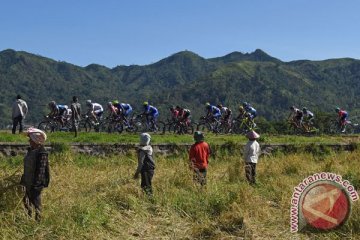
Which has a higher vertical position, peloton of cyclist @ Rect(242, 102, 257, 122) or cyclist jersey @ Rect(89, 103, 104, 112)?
peloton of cyclist @ Rect(242, 102, 257, 122)

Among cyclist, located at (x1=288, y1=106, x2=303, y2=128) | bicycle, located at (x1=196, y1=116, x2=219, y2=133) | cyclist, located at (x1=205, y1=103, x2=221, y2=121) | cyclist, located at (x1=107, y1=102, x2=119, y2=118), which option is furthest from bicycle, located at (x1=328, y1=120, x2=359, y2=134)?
cyclist, located at (x1=107, y1=102, x2=119, y2=118)

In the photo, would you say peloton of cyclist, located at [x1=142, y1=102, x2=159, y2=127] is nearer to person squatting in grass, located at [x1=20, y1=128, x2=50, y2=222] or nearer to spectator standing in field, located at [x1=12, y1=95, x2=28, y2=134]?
spectator standing in field, located at [x1=12, y1=95, x2=28, y2=134]

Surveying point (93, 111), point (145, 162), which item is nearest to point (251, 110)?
point (93, 111)

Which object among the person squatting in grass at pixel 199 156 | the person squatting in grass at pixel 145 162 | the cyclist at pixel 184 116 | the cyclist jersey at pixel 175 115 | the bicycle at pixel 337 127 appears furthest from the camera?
the bicycle at pixel 337 127

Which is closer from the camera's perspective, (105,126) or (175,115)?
(105,126)

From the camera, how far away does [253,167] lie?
13609mm

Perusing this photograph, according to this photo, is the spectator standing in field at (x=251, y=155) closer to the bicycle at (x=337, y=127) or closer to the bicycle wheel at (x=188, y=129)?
the bicycle wheel at (x=188, y=129)

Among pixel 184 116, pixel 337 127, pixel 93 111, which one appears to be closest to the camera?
pixel 93 111

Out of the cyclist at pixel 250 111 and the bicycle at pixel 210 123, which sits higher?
the cyclist at pixel 250 111

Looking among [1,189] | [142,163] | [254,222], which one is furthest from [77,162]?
[254,222]

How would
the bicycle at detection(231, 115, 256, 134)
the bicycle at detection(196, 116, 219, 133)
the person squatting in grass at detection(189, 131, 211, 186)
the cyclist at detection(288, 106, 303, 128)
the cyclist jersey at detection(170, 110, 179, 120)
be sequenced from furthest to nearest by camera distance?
1. the cyclist at detection(288, 106, 303, 128)
2. the bicycle at detection(231, 115, 256, 134)
3. the bicycle at detection(196, 116, 219, 133)
4. the cyclist jersey at detection(170, 110, 179, 120)
5. the person squatting in grass at detection(189, 131, 211, 186)

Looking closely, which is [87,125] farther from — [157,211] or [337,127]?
[157,211]

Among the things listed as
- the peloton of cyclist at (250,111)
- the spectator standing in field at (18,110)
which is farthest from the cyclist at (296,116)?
the spectator standing in field at (18,110)

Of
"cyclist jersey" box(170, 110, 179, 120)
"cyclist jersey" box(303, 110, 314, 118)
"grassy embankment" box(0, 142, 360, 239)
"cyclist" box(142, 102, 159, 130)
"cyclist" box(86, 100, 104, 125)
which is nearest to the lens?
"grassy embankment" box(0, 142, 360, 239)
